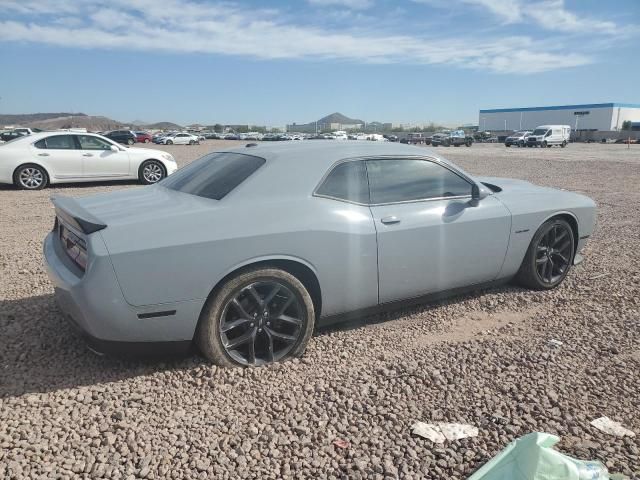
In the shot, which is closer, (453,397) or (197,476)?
(197,476)

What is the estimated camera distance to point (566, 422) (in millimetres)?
2748

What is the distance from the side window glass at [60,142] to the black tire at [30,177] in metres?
0.55

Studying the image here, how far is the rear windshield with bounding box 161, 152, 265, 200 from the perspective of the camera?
11.5ft

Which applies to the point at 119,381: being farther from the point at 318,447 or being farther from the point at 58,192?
the point at 58,192

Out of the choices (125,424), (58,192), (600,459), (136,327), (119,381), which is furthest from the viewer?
(58,192)

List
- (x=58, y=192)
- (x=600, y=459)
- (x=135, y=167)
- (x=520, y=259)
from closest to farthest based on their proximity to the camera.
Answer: (x=600, y=459)
(x=520, y=259)
(x=58, y=192)
(x=135, y=167)

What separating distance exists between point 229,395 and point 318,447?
27.3 inches

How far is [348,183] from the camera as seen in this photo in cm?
370

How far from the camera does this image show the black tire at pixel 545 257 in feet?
15.2

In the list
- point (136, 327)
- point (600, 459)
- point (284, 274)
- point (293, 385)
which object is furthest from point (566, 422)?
point (136, 327)

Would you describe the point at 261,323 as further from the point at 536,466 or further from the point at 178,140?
the point at 178,140

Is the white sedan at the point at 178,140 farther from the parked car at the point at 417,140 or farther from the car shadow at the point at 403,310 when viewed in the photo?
the car shadow at the point at 403,310

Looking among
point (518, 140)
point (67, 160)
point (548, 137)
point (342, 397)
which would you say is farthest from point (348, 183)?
point (518, 140)

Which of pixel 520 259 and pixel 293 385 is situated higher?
pixel 520 259
